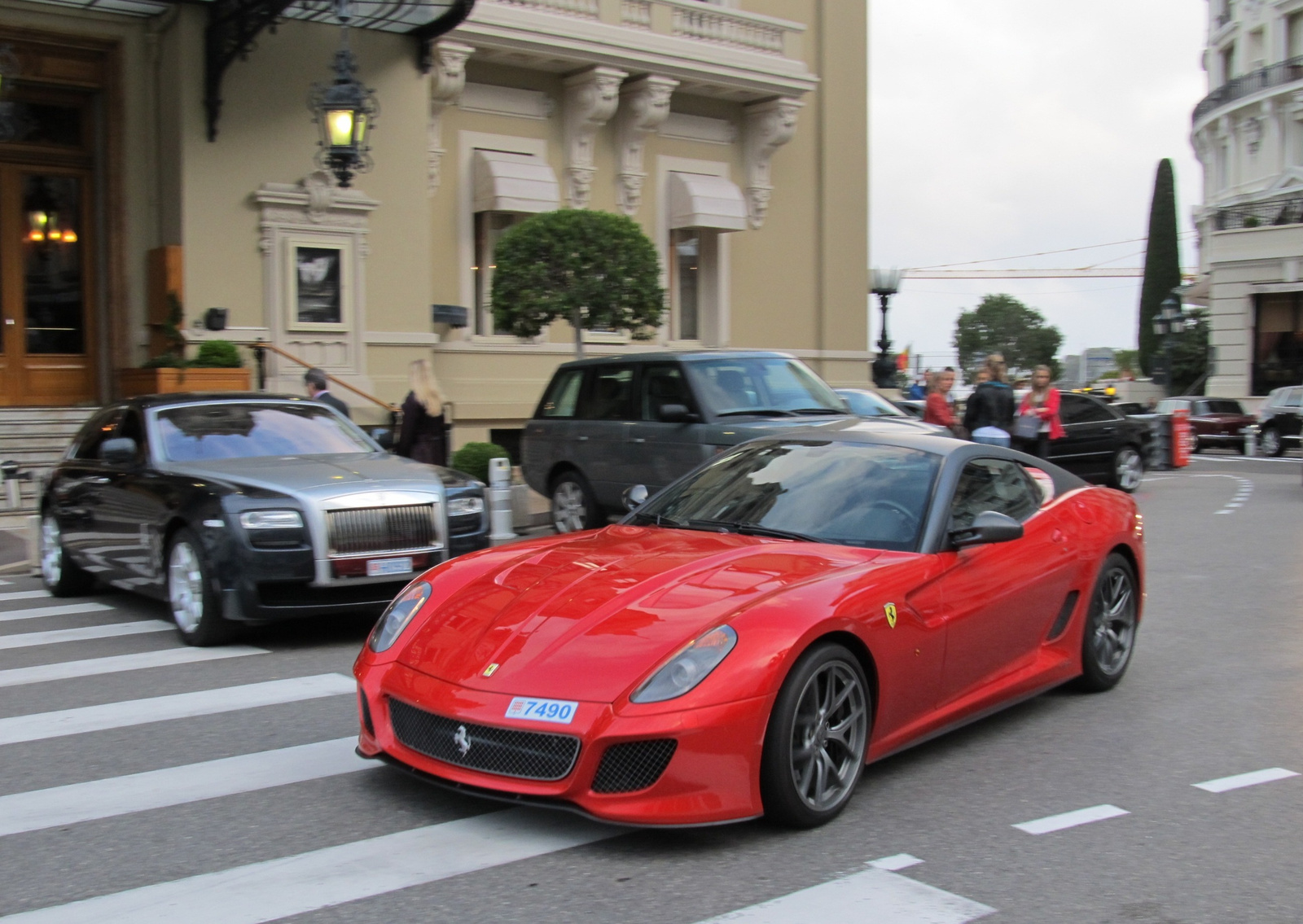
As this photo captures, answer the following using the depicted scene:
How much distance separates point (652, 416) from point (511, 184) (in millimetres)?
9061

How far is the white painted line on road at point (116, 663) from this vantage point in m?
7.20

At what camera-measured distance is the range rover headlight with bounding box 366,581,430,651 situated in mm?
5109

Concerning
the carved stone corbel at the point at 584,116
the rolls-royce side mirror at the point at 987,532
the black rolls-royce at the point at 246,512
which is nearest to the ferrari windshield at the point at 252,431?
the black rolls-royce at the point at 246,512

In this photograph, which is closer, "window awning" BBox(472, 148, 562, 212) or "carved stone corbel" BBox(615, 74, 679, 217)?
"window awning" BBox(472, 148, 562, 212)

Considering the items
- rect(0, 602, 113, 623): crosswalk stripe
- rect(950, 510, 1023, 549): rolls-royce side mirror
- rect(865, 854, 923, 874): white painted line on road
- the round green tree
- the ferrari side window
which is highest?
the round green tree

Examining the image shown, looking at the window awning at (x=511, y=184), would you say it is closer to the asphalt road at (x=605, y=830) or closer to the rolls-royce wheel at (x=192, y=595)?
the rolls-royce wheel at (x=192, y=595)

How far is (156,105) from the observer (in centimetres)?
1730

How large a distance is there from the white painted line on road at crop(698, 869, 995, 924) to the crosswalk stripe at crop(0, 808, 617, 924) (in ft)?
2.58

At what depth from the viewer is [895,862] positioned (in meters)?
4.27

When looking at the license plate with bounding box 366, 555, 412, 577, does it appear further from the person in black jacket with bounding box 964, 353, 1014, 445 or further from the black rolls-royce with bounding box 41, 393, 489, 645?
the person in black jacket with bounding box 964, 353, 1014, 445

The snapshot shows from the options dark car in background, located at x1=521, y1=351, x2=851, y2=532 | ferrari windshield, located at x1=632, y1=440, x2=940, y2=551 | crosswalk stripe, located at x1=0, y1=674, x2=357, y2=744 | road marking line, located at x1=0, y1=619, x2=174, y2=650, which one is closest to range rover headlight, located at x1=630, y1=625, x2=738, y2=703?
ferrari windshield, located at x1=632, y1=440, x2=940, y2=551

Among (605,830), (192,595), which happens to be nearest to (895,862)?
(605,830)

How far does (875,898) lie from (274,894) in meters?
1.79

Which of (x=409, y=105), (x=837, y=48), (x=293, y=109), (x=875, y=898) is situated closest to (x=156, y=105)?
(x=293, y=109)
